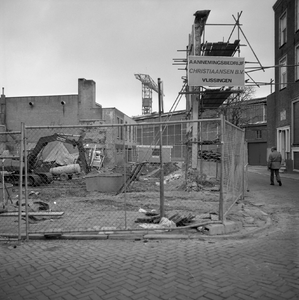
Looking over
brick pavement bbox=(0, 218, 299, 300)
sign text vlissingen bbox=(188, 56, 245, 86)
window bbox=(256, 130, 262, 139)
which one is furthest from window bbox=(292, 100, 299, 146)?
window bbox=(256, 130, 262, 139)

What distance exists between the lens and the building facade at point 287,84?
21281 mm

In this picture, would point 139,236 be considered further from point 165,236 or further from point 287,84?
point 287,84

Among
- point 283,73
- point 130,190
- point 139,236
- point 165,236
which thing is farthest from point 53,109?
point 165,236

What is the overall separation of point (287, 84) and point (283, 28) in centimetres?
447

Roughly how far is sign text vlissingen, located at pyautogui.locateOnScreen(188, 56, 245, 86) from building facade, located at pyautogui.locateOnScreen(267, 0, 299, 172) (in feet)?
18.8

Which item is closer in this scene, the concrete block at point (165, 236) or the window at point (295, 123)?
the concrete block at point (165, 236)

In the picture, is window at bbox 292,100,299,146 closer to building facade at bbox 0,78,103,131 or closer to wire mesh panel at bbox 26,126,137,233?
wire mesh panel at bbox 26,126,137,233

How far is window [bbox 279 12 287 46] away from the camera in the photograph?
23.2 m

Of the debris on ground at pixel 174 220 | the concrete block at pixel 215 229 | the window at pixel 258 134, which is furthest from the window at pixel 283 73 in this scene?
the concrete block at pixel 215 229

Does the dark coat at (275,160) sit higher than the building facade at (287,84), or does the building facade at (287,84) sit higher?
the building facade at (287,84)

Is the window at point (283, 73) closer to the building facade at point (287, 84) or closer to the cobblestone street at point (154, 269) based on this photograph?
the building facade at point (287, 84)

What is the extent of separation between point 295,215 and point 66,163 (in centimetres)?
1673

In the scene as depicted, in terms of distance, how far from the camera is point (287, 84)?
22.5 metres

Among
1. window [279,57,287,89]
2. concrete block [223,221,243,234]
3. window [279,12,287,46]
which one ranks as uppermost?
window [279,12,287,46]
